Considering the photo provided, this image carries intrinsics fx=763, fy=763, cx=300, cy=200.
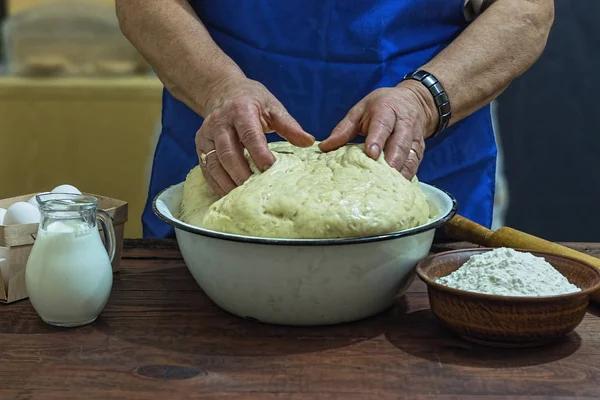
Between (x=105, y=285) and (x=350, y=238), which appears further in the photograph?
(x=105, y=285)

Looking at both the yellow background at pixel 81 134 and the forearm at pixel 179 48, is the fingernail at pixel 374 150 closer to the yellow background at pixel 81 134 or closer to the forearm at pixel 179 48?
the forearm at pixel 179 48

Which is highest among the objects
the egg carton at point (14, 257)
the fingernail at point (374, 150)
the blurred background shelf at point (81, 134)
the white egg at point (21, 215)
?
the fingernail at point (374, 150)

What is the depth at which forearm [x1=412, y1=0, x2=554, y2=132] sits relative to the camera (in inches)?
61.9

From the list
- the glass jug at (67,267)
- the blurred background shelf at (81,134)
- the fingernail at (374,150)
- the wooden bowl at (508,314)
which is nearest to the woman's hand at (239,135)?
the fingernail at (374,150)

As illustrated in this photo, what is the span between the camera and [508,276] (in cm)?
111

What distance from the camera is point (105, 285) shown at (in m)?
1.19

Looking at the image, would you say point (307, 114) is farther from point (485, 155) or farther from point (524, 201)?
point (524, 201)

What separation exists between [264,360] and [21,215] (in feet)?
1.68

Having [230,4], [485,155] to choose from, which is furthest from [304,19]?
[485,155]

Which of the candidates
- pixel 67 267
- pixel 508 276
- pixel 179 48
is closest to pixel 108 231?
pixel 67 267

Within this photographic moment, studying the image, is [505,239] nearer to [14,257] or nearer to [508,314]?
[508,314]

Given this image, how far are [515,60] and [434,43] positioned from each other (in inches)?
7.1

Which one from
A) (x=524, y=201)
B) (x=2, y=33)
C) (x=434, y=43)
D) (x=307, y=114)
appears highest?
(x=434, y=43)

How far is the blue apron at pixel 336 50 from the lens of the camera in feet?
5.31
